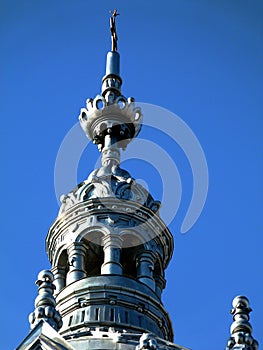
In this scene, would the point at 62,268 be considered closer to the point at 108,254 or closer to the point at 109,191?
the point at 108,254

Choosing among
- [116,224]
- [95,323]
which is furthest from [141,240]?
[95,323]

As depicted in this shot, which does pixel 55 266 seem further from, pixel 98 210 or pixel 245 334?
pixel 245 334

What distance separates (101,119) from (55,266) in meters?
7.56

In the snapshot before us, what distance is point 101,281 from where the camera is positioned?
199 ft

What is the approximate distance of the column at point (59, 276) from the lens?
207 ft

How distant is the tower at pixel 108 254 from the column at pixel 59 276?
33 mm

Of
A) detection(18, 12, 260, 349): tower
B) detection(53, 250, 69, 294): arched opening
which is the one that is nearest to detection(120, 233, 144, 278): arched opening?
detection(18, 12, 260, 349): tower

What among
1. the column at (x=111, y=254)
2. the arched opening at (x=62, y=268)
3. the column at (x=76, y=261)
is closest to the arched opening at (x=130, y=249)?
the column at (x=111, y=254)

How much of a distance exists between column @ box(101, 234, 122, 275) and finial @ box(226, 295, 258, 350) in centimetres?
663

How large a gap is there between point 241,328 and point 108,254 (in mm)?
8672

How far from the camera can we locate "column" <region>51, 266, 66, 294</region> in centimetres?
6309

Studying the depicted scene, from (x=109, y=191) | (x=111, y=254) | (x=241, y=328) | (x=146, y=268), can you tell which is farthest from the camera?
(x=109, y=191)

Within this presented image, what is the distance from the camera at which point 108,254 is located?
62.6 metres

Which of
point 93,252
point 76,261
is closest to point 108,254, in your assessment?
point 76,261
